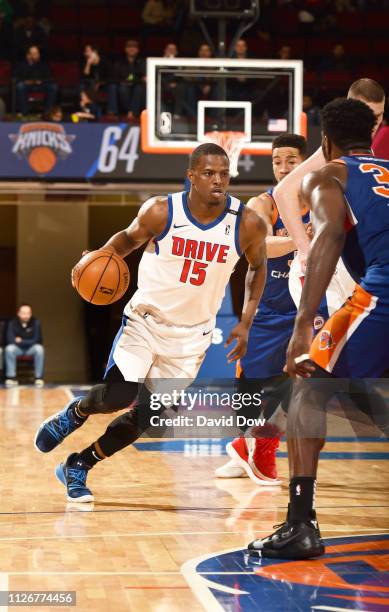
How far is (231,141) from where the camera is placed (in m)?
11.1

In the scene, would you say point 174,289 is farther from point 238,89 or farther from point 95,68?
point 95,68

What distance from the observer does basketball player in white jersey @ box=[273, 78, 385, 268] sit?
529cm

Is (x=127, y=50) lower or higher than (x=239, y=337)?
higher

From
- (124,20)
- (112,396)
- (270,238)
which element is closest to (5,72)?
(124,20)

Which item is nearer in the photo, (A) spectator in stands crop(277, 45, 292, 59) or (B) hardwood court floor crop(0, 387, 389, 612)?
(B) hardwood court floor crop(0, 387, 389, 612)

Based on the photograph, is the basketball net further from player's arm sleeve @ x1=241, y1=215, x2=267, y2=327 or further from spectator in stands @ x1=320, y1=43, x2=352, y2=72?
spectator in stands @ x1=320, y1=43, x2=352, y2=72

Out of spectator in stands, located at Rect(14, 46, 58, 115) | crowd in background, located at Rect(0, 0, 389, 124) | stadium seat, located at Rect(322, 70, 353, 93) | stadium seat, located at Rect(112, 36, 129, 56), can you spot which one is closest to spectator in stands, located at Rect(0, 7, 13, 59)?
crowd in background, located at Rect(0, 0, 389, 124)

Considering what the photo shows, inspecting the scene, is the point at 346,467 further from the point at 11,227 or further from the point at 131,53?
the point at 11,227

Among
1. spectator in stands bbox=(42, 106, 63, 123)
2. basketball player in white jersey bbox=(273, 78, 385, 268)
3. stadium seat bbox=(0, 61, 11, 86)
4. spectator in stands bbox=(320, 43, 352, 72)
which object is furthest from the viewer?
spectator in stands bbox=(320, 43, 352, 72)

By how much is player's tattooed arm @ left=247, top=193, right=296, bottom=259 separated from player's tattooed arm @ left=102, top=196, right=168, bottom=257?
3.14 feet

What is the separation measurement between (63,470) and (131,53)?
11719 mm

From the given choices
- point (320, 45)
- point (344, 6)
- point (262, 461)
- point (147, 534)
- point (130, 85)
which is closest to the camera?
point (147, 534)

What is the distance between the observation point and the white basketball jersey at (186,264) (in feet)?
17.8

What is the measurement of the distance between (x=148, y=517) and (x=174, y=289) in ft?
3.85
